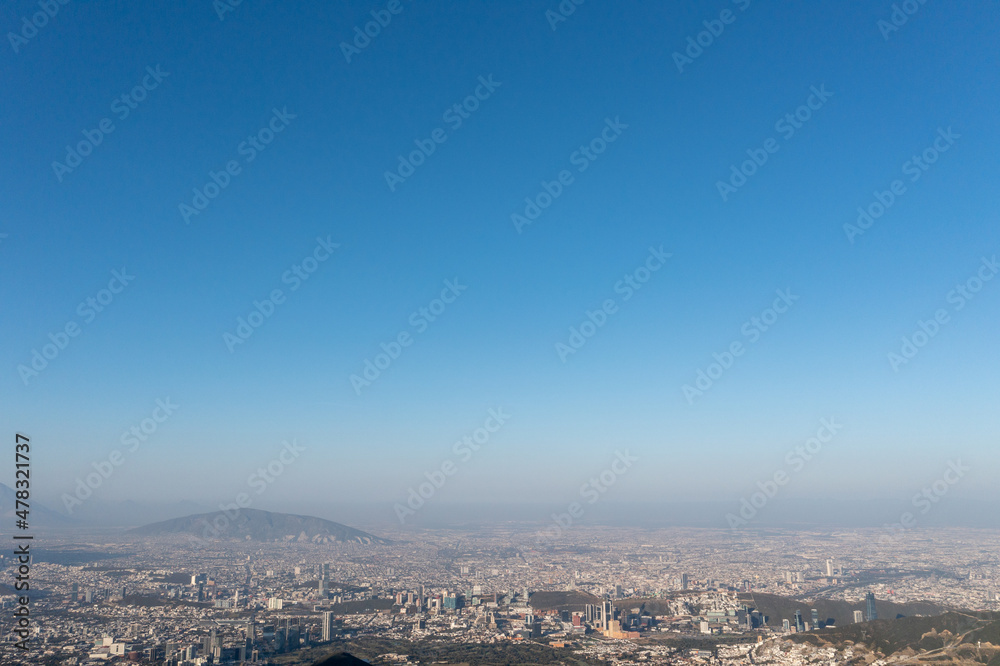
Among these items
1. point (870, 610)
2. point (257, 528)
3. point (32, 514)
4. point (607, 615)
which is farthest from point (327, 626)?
point (32, 514)

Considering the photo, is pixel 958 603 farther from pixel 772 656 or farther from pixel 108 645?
pixel 108 645

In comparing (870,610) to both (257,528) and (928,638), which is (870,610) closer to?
(928,638)

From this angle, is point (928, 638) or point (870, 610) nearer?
point (928, 638)

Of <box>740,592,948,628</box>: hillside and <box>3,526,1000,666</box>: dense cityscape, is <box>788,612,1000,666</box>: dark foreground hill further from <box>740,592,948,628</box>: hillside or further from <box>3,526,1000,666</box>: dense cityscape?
<box>740,592,948,628</box>: hillside

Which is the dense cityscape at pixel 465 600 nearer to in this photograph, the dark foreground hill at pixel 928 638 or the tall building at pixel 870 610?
the tall building at pixel 870 610

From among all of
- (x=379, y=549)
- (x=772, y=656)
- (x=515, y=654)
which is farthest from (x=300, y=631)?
(x=379, y=549)

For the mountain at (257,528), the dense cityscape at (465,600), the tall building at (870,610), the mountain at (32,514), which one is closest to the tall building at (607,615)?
the dense cityscape at (465,600)
